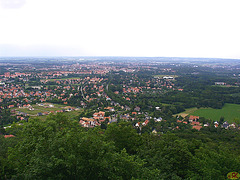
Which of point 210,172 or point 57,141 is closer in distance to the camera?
point 57,141

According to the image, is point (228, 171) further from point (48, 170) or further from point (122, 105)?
point (122, 105)

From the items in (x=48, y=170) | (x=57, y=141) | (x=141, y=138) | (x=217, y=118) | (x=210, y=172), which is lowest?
(x=217, y=118)

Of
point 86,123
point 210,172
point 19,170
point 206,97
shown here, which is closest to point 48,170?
point 19,170

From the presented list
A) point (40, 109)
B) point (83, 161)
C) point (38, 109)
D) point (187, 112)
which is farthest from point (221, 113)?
point (38, 109)

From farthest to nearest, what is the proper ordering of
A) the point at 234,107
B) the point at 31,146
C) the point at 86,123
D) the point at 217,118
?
1. the point at 234,107
2. the point at 217,118
3. the point at 86,123
4. the point at 31,146

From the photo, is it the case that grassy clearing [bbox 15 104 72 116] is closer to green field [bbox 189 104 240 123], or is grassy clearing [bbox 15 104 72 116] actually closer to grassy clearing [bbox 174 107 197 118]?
grassy clearing [bbox 174 107 197 118]

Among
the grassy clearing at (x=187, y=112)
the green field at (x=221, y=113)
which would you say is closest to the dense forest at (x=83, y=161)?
the grassy clearing at (x=187, y=112)

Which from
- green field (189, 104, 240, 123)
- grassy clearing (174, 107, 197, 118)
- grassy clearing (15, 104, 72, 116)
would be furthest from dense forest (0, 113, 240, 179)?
green field (189, 104, 240, 123)

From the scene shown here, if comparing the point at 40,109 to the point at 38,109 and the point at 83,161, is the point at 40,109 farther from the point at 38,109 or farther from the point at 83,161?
the point at 83,161

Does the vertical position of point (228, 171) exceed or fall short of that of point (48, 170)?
it falls short
